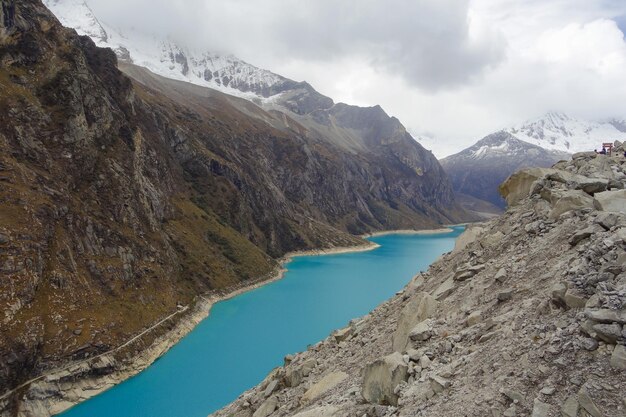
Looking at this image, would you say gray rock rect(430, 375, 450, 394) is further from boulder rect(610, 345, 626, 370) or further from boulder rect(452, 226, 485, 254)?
boulder rect(452, 226, 485, 254)

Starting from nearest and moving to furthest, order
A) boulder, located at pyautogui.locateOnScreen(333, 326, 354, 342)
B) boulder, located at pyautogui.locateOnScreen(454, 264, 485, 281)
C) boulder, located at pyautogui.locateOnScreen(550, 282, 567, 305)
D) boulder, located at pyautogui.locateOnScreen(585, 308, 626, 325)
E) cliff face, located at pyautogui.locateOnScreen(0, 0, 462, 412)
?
boulder, located at pyautogui.locateOnScreen(585, 308, 626, 325), boulder, located at pyautogui.locateOnScreen(550, 282, 567, 305), boulder, located at pyautogui.locateOnScreen(454, 264, 485, 281), boulder, located at pyautogui.locateOnScreen(333, 326, 354, 342), cliff face, located at pyautogui.locateOnScreen(0, 0, 462, 412)

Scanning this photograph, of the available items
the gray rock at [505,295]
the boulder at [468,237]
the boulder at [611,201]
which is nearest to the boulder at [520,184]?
the boulder at [468,237]

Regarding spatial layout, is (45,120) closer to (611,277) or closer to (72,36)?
(72,36)

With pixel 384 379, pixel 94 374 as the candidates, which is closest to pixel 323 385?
pixel 384 379

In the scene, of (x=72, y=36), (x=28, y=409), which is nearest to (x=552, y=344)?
(x=28, y=409)

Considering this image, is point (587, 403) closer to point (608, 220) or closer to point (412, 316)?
point (608, 220)

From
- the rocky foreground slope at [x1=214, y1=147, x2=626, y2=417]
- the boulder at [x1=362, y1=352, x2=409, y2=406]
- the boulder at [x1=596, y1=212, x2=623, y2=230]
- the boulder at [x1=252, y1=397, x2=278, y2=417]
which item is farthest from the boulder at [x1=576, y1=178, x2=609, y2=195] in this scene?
the boulder at [x1=252, y1=397, x2=278, y2=417]
